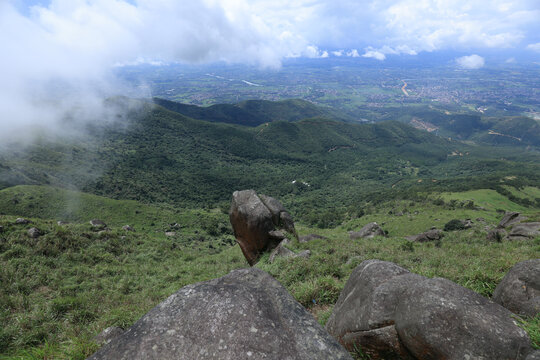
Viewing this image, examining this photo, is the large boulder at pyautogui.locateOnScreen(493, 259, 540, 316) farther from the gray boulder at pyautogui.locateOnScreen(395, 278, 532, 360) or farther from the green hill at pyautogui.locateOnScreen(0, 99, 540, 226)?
the green hill at pyautogui.locateOnScreen(0, 99, 540, 226)

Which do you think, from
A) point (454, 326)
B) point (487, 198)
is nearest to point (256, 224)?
point (454, 326)

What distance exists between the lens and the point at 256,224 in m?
22.3

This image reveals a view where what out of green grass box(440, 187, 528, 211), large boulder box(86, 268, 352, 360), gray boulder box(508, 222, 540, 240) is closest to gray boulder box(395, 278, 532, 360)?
large boulder box(86, 268, 352, 360)

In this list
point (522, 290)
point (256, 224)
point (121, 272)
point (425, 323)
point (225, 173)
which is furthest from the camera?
point (225, 173)

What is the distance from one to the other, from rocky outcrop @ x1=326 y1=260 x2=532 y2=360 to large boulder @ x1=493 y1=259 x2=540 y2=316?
5.04 ft

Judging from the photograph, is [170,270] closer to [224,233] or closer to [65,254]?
[65,254]

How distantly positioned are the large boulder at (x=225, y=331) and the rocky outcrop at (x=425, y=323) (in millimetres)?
2209

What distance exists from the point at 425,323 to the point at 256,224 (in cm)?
1802

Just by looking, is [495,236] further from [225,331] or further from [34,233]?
[34,233]

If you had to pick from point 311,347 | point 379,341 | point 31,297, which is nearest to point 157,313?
point 311,347

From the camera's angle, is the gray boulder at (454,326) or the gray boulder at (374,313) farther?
the gray boulder at (374,313)

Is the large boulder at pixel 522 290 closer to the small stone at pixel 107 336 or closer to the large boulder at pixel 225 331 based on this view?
the large boulder at pixel 225 331

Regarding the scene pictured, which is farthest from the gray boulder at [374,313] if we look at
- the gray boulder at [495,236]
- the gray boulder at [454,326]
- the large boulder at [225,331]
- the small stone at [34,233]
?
the small stone at [34,233]

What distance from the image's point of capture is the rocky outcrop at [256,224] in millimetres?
22391
